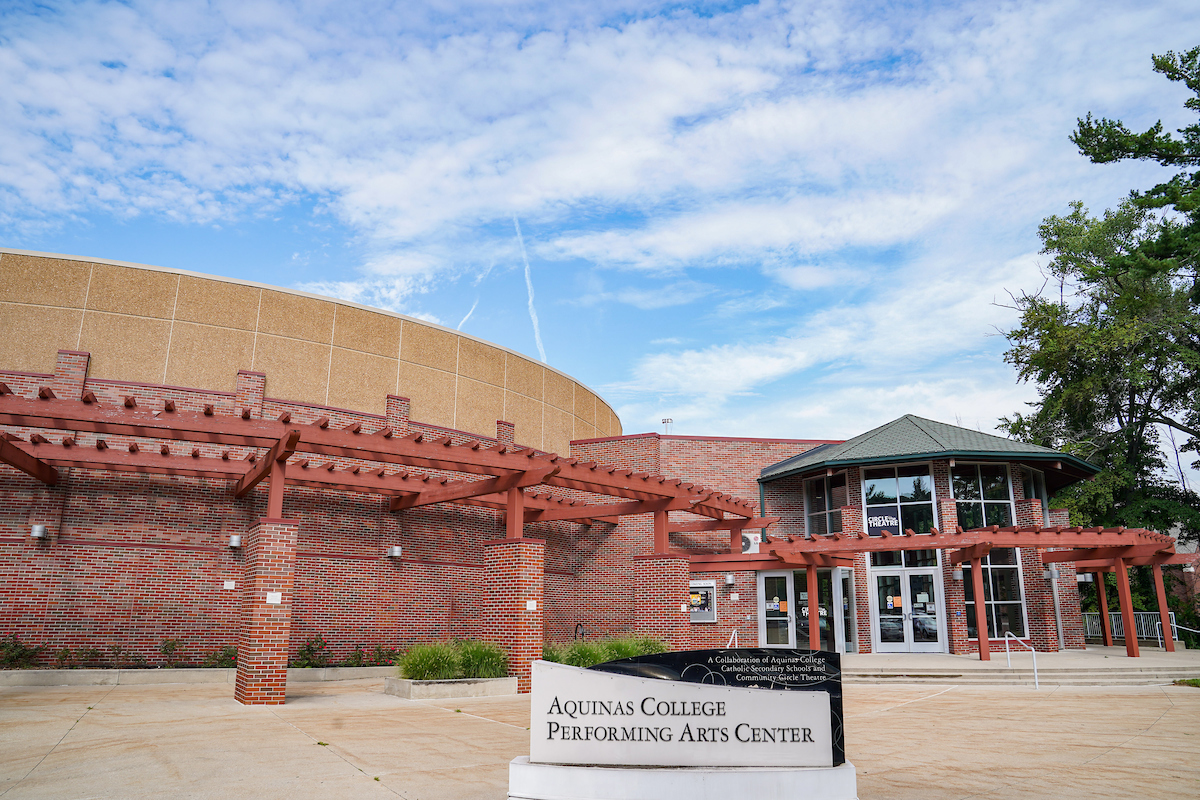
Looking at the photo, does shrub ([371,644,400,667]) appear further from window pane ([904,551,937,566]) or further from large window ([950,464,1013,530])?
large window ([950,464,1013,530])

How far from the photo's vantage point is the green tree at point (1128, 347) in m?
25.2

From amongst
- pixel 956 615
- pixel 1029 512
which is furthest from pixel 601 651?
pixel 1029 512

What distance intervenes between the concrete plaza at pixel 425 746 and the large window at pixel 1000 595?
7.60m

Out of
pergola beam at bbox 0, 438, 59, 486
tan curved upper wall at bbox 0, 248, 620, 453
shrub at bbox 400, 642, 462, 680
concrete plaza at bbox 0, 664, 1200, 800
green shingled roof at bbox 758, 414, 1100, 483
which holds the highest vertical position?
tan curved upper wall at bbox 0, 248, 620, 453

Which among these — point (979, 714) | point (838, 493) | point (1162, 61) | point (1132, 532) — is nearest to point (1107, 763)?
point (979, 714)

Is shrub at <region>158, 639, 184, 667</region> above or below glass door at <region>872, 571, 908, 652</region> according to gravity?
below

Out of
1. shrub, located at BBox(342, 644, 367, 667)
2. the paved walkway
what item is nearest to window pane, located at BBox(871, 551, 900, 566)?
the paved walkway

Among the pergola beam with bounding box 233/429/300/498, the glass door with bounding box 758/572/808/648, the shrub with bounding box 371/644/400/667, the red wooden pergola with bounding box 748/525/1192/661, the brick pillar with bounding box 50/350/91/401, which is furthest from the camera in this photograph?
the glass door with bounding box 758/572/808/648

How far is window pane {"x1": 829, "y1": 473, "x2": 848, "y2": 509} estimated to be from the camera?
2259cm

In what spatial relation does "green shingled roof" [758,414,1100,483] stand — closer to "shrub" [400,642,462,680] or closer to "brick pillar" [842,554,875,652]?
"brick pillar" [842,554,875,652]

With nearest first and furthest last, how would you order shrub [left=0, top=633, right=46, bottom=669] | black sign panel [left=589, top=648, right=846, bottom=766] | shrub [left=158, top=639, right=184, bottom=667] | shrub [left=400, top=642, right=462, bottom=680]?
black sign panel [left=589, top=648, right=846, bottom=766] → shrub [left=400, top=642, right=462, bottom=680] → shrub [left=0, top=633, right=46, bottom=669] → shrub [left=158, top=639, right=184, bottom=667]

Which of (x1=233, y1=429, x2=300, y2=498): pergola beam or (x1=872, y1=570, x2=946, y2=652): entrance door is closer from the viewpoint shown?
(x1=233, y1=429, x2=300, y2=498): pergola beam

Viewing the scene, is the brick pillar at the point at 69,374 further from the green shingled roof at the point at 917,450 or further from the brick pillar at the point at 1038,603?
the brick pillar at the point at 1038,603

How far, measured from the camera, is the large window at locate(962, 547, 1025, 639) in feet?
67.8
